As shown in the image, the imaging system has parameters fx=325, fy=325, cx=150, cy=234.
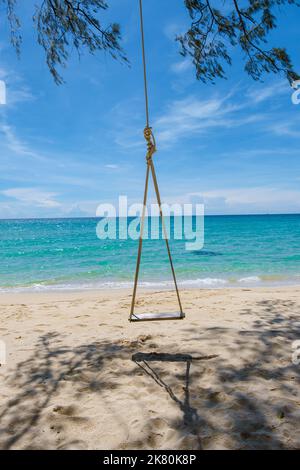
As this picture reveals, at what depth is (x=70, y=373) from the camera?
2785 mm

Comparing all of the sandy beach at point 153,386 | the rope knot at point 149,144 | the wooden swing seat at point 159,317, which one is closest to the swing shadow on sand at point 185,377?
the sandy beach at point 153,386

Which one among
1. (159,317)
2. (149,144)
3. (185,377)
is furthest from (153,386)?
(149,144)

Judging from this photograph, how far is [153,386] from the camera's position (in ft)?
8.19

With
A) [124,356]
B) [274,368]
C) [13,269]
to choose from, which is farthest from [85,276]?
[274,368]

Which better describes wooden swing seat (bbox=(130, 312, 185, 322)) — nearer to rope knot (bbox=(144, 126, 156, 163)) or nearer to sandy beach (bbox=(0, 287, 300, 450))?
sandy beach (bbox=(0, 287, 300, 450))

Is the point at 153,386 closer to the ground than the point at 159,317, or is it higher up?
closer to the ground

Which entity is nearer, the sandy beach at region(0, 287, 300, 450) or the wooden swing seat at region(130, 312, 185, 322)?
the sandy beach at region(0, 287, 300, 450)

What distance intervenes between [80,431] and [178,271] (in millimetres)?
10693

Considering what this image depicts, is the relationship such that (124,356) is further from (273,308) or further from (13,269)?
(13,269)

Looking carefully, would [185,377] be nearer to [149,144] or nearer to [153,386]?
[153,386]

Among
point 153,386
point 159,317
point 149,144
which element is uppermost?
point 149,144

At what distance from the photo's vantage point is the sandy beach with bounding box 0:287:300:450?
191 centimetres

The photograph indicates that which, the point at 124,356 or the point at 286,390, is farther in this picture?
the point at 124,356

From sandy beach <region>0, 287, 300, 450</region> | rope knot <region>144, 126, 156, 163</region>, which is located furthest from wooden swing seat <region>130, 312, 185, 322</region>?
rope knot <region>144, 126, 156, 163</region>
